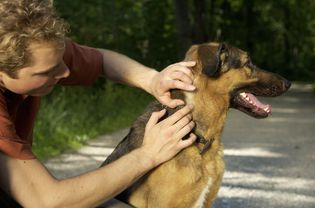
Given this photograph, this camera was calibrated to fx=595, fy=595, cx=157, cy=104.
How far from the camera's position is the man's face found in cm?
275

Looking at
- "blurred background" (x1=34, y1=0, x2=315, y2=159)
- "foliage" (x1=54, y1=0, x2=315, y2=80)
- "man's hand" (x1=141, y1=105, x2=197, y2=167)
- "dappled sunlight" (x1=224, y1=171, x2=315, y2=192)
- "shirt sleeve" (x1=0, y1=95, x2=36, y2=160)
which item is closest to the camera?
"shirt sleeve" (x1=0, y1=95, x2=36, y2=160)

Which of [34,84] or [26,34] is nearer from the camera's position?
[26,34]

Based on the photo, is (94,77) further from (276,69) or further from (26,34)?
(276,69)

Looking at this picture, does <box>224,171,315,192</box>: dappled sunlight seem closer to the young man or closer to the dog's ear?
the dog's ear

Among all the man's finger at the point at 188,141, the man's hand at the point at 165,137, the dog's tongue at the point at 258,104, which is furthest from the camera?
the dog's tongue at the point at 258,104

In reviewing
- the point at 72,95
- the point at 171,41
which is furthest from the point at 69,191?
the point at 171,41

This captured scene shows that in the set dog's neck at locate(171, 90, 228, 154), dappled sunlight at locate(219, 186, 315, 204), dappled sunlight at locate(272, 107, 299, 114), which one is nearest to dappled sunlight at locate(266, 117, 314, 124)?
dappled sunlight at locate(272, 107, 299, 114)

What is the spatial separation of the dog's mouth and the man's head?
5.26 feet

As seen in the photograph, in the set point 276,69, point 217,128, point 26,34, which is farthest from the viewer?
point 276,69

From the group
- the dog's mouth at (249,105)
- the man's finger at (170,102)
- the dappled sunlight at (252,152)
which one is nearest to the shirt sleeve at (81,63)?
the man's finger at (170,102)

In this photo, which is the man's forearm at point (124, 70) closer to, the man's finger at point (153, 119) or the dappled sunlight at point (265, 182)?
the man's finger at point (153, 119)

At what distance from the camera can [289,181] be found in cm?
736

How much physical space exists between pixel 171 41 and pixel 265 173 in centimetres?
1280

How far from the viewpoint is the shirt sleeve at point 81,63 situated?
3.62 metres
